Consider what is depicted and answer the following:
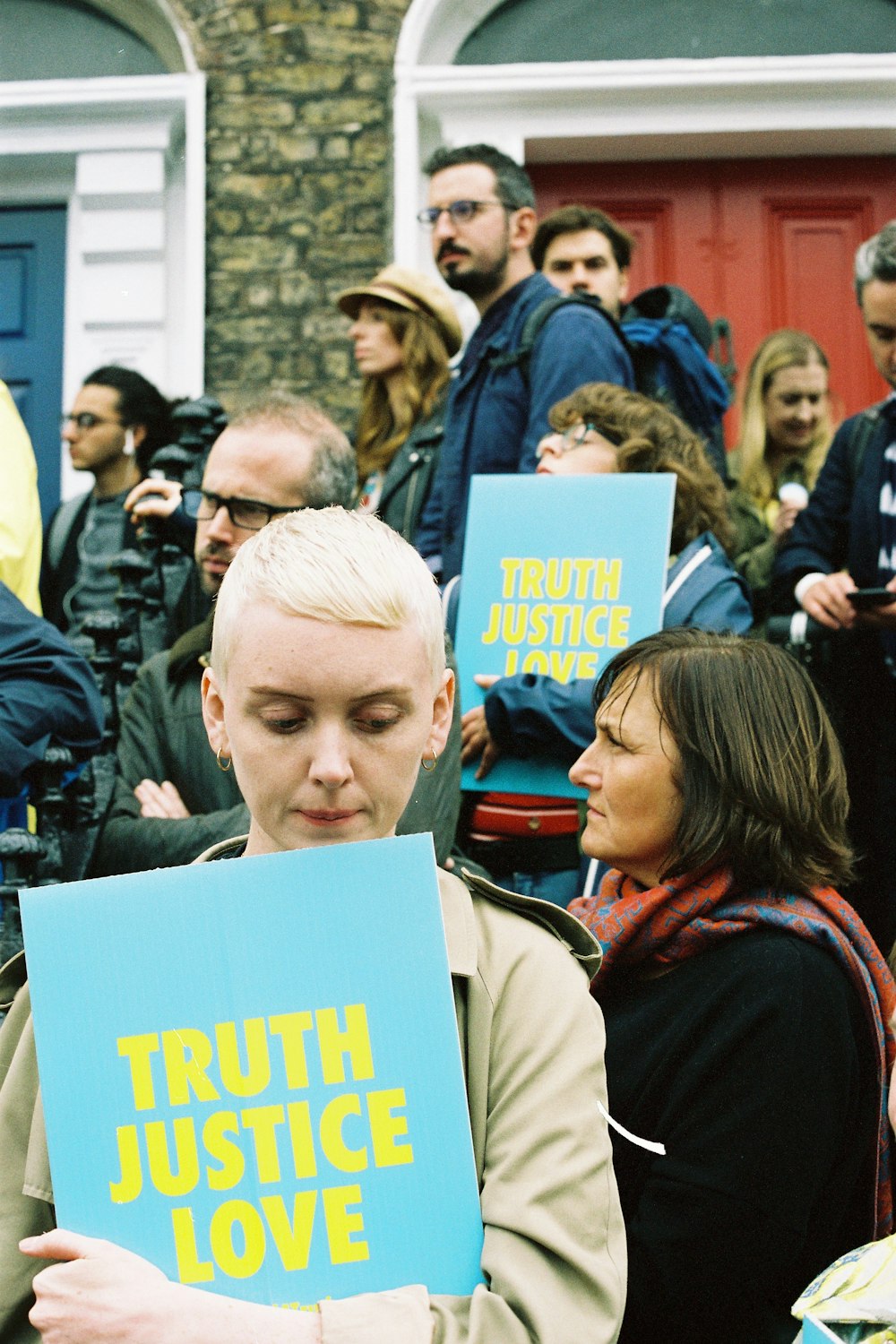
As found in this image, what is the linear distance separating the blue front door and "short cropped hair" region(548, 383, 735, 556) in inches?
175

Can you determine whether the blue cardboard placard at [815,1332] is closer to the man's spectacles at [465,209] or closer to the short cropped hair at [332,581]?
the short cropped hair at [332,581]

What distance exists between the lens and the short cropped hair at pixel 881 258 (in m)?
4.07

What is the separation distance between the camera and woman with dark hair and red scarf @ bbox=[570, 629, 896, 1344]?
2.16 m

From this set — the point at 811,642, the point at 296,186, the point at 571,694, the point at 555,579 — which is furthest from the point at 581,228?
the point at 571,694

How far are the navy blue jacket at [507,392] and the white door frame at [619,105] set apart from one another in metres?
2.86

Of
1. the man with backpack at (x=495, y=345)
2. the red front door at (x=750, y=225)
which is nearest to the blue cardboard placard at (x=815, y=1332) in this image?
the man with backpack at (x=495, y=345)

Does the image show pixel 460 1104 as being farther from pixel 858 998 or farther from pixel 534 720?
pixel 534 720

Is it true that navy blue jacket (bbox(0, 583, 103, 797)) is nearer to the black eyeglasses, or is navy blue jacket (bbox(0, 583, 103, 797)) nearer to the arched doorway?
the black eyeglasses

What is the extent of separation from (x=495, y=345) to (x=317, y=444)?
1.15 metres

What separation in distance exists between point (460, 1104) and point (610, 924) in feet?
Answer: 2.99

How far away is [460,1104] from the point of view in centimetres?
154

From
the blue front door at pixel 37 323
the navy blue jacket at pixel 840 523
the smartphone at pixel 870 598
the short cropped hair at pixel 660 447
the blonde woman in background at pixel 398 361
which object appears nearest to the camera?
the short cropped hair at pixel 660 447

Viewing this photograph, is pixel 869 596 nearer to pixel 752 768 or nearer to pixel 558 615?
pixel 558 615

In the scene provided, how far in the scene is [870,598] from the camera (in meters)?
3.95
